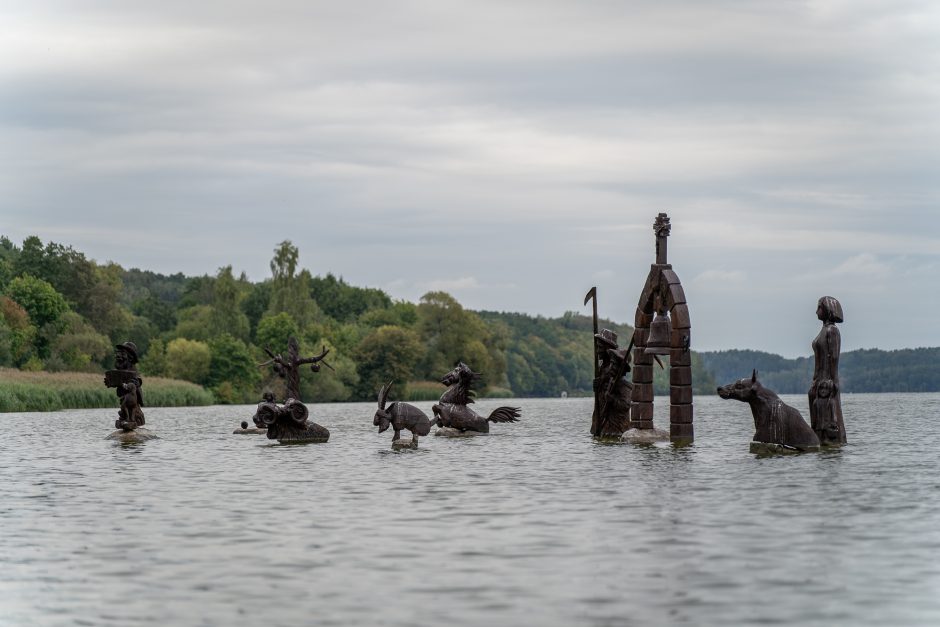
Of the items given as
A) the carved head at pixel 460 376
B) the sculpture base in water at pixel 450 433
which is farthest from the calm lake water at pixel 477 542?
the sculpture base in water at pixel 450 433

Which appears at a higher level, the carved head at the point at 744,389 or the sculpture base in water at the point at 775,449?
the carved head at the point at 744,389

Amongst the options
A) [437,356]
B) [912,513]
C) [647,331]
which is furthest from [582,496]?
[437,356]

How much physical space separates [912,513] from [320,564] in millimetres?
9809

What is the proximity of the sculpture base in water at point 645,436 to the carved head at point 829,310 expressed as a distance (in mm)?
7512

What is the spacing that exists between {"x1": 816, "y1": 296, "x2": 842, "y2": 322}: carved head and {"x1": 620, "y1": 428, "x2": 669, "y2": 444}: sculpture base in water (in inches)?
296

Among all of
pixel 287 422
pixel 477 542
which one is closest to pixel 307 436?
pixel 287 422

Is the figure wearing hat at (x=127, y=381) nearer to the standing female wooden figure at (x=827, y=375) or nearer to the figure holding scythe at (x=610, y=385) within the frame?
the figure holding scythe at (x=610, y=385)

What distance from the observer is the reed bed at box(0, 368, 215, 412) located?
72.0 meters

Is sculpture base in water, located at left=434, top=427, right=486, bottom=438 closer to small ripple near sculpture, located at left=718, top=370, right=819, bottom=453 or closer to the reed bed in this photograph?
small ripple near sculpture, located at left=718, top=370, right=819, bottom=453

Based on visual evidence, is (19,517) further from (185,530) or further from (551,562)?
(551,562)

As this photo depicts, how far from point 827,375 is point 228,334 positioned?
96595 millimetres

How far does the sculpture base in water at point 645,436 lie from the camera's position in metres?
37.6

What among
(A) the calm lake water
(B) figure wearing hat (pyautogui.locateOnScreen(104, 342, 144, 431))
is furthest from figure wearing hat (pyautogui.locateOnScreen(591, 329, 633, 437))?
(B) figure wearing hat (pyautogui.locateOnScreen(104, 342, 144, 431))

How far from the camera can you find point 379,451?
38.4m
